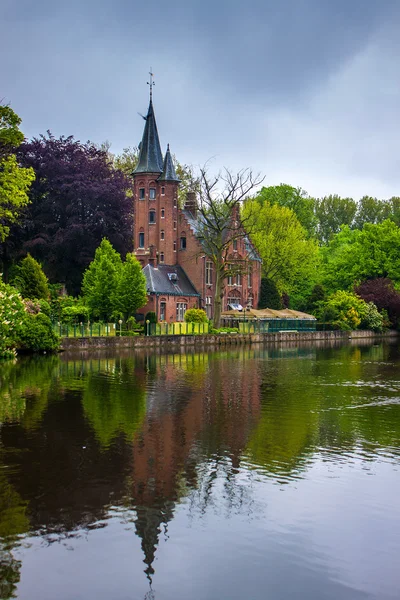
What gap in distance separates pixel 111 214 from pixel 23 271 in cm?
2259

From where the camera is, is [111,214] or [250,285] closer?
[111,214]

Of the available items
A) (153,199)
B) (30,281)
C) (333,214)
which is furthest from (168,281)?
(333,214)

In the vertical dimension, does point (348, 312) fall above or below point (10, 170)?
below

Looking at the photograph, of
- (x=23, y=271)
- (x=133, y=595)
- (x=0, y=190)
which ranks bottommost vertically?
(x=133, y=595)

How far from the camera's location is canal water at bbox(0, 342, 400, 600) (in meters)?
9.91

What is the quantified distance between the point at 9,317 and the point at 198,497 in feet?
96.1

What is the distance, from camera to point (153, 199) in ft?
253

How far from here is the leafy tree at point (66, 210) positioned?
70000 millimetres

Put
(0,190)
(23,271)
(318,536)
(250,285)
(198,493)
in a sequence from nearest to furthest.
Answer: (318,536) < (198,493) < (0,190) < (23,271) < (250,285)

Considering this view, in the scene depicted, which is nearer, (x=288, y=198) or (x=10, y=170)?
(x=10, y=170)

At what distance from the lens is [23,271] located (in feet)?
175

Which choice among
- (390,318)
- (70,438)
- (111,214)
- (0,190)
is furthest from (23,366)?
(390,318)

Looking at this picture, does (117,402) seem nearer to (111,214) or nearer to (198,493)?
(198,493)

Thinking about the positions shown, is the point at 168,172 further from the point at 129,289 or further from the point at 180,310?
the point at 129,289
